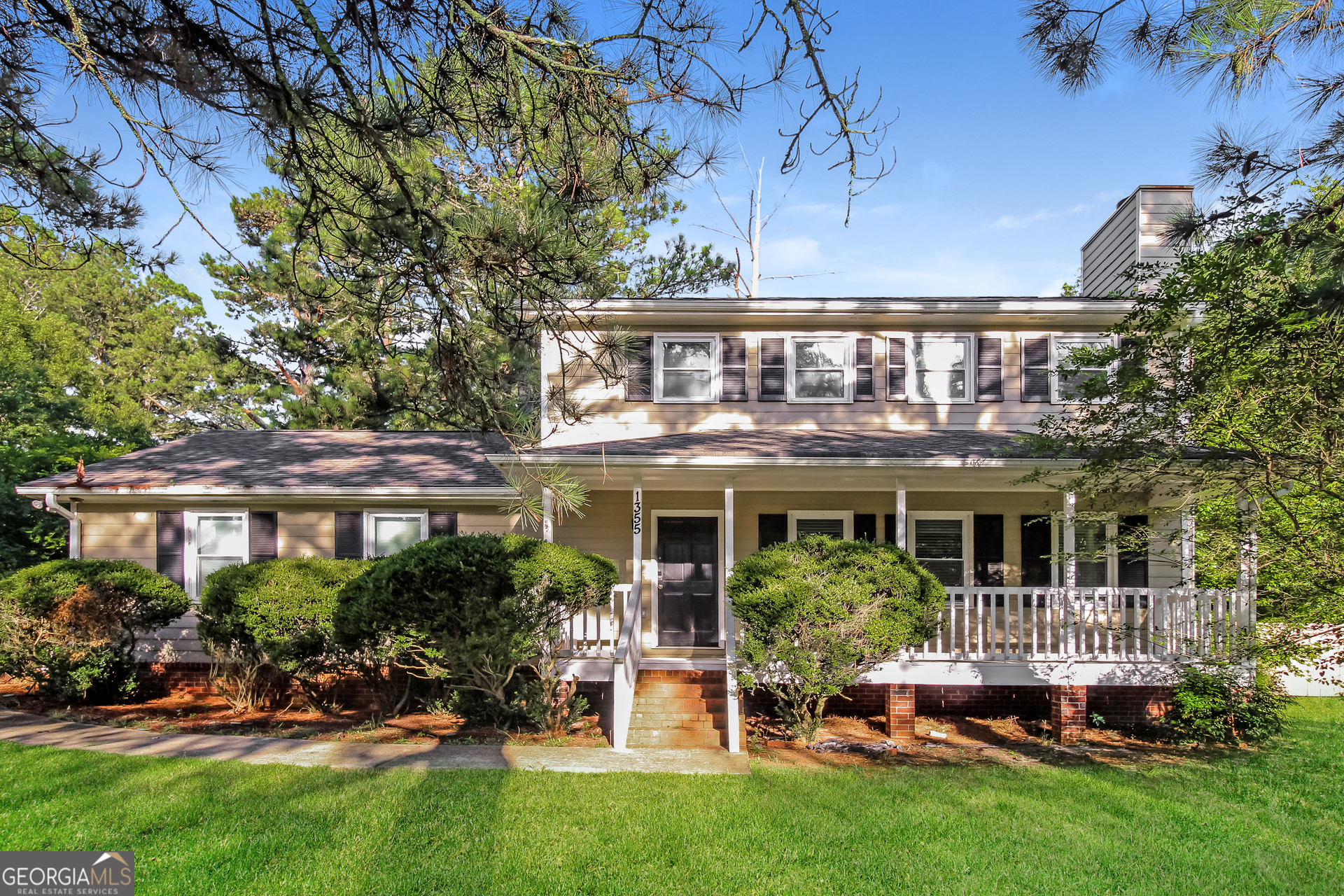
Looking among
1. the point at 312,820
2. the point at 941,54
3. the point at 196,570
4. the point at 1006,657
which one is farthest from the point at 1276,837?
the point at 196,570

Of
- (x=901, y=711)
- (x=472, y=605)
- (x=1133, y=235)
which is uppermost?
(x=1133, y=235)

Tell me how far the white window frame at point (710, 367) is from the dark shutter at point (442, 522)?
3316 mm

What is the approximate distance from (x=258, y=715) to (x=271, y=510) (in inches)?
127

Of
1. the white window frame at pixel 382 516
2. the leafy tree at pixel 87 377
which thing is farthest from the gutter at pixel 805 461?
the leafy tree at pixel 87 377

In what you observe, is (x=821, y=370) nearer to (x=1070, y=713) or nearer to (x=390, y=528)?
(x=1070, y=713)

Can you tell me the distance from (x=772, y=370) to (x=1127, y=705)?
595cm

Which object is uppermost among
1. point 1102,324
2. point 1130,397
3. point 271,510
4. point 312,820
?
point 1102,324

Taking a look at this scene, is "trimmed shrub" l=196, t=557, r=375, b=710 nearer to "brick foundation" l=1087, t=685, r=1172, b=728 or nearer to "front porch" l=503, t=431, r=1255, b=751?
"front porch" l=503, t=431, r=1255, b=751

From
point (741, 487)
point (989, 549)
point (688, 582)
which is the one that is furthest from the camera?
point (688, 582)

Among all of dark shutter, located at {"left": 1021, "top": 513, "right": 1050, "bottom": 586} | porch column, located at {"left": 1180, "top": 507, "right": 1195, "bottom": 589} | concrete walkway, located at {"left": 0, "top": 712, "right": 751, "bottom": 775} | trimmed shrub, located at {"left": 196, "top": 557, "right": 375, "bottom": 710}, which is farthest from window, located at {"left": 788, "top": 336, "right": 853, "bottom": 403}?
trimmed shrub, located at {"left": 196, "top": 557, "right": 375, "bottom": 710}

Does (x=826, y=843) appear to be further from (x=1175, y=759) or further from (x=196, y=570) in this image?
(x=196, y=570)

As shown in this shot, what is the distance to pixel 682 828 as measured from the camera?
201 inches

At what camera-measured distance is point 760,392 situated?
35.0ft

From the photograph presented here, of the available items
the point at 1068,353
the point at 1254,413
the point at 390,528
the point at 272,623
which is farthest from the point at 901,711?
the point at 390,528
